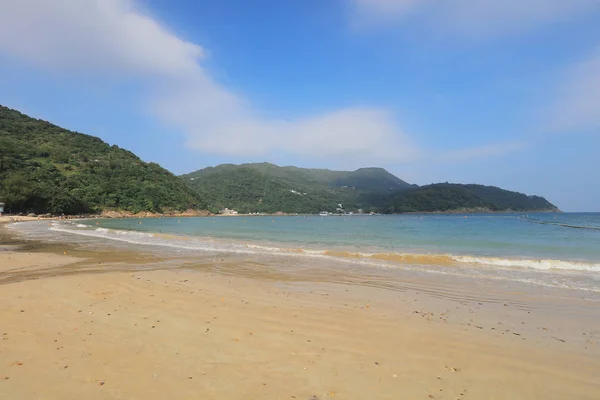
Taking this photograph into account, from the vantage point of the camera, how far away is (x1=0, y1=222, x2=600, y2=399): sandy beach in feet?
13.1

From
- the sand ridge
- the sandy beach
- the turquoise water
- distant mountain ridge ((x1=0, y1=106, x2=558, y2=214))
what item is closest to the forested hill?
distant mountain ridge ((x1=0, y1=106, x2=558, y2=214))

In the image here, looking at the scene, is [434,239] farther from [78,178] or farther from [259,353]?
[78,178]

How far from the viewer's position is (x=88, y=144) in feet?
384

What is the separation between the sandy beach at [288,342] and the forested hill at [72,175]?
256ft

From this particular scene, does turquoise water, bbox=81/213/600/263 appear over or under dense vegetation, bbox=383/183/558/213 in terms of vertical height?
under

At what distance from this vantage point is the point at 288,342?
546 cm

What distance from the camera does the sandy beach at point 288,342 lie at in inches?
157

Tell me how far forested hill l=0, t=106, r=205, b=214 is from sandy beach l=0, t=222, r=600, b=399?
7795 centimetres

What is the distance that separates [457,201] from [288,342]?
187973 mm

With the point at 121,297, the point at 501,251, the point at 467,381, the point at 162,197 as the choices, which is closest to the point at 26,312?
the point at 121,297

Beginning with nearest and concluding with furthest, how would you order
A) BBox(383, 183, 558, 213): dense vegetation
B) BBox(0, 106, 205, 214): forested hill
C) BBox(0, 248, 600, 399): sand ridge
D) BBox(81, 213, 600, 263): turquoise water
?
1. BBox(0, 248, 600, 399): sand ridge
2. BBox(81, 213, 600, 263): turquoise water
3. BBox(0, 106, 205, 214): forested hill
4. BBox(383, 183, 558, 213): dense vegetation

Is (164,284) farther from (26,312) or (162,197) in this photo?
(162,197)

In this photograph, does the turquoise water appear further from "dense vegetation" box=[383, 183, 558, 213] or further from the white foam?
"dense vegetation" box=[383, 183, 558, 213]

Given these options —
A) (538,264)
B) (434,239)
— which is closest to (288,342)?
(538,264)
